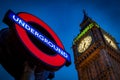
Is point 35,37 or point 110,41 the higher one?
point 110,41

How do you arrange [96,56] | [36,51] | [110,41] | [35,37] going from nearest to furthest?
[36,51], [35,37], [96,56], [110,41]

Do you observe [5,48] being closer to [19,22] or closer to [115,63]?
[19,22]

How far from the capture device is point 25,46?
4199mm

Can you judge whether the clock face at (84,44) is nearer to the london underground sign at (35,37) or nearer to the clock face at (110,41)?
the clock face at (110,41)

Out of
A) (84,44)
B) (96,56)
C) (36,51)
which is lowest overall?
(36,51)

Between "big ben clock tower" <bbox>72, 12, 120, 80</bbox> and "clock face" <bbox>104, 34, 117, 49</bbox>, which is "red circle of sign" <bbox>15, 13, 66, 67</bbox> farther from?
"clock face" <bbox>104, 34, 117, 49</bbox>

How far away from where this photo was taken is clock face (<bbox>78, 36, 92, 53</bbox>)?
47281mm

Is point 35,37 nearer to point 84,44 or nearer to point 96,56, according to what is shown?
point 96,56

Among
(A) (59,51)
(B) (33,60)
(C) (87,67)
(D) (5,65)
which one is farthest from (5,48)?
(C) (87,67)

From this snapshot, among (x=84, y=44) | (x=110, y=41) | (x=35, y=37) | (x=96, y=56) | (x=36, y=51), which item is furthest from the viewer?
(x=110, y=41)

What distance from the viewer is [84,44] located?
159 feet

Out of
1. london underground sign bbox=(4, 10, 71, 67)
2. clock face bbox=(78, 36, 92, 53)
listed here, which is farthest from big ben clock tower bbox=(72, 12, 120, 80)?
london underground sign bbox=(4, 10, 71, 67)

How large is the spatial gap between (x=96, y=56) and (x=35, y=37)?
40218 millimetres

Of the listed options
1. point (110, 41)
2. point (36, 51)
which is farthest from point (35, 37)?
point (110, 41)
